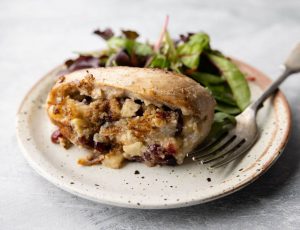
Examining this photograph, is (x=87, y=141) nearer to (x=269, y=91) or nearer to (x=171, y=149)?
(x=171, y=149)

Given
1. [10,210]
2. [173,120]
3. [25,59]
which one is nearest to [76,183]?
[10,210]

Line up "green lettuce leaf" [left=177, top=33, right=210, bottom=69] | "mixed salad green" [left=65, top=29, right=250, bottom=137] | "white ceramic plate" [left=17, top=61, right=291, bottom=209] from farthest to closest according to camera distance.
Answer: "green lettuce leaf" [left=177, top=33, right=210, bottom=69], "mixed salad green" [left=65, top=29, right=250, bottom=137], "white ceramic plate" [left=17, top=61, right=291, bottom=209]

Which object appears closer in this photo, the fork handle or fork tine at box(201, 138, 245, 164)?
fork tine at box(201, 138, 245, 164)

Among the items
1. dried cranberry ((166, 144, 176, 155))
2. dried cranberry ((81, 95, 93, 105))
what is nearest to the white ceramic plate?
dried cranberry ((166, 144, 176, 155))

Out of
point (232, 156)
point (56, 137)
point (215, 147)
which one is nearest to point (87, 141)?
point (56, 137)

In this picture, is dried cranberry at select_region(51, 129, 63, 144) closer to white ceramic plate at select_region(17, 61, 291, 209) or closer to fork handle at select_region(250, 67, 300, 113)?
white ceramic plate at select_region(17, 61, 291, 209)

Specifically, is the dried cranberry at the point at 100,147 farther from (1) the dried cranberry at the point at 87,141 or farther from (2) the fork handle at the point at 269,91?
(2) the fork handle at the point at 269,91

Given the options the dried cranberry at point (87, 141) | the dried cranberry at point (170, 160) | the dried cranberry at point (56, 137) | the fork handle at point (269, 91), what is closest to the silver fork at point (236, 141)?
the fork handle at point (269, 91)
